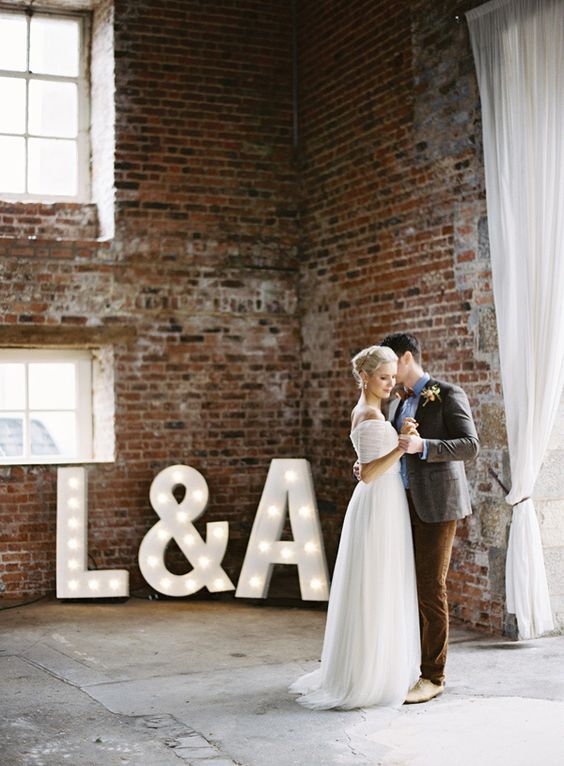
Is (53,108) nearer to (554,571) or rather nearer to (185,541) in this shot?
(185,541)

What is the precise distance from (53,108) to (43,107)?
0.25ft

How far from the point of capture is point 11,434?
7.45 m

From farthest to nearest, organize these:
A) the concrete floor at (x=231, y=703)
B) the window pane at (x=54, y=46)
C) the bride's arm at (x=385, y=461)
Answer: the window pane at (x=54, y=46)
the bride's arm at (x=385, y=461)
the concrete floor at (x=231, y=703)

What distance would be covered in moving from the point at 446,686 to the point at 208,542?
260 cm

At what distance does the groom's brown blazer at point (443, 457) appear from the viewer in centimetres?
462

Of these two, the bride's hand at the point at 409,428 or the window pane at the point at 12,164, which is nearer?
Result: the bride's hand at the point at 409,428

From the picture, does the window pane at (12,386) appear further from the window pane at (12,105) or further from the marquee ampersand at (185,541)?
the window pane at (12,105)

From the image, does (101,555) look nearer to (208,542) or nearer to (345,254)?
(208,542)

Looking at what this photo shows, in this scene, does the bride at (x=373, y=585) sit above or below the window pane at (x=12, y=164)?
below

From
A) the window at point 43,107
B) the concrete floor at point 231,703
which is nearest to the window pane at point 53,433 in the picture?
the concrete floor at point 231,703

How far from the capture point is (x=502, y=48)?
5793 millimetres

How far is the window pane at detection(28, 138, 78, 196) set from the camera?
25.1 ft

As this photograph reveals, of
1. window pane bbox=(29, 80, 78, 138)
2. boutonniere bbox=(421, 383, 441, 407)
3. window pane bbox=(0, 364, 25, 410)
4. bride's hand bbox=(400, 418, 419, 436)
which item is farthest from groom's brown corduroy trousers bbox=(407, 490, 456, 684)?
window pane bbox=(29, 80, 78, 138)

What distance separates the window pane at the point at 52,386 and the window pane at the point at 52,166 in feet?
4.14
